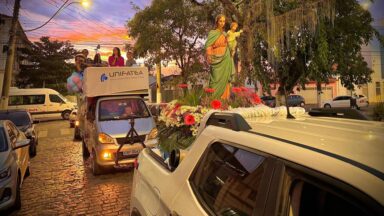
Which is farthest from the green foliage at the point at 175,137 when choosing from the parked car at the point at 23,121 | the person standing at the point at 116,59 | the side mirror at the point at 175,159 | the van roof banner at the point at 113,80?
the parked car at the point at 23,121

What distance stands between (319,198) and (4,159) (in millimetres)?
5481

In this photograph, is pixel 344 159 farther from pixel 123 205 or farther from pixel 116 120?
pixel 116 120

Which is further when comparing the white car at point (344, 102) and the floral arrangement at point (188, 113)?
the white car at point (344, 102)

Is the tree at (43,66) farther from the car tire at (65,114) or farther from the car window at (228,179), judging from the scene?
the car window at (228,179)

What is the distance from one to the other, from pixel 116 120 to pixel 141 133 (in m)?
0.80

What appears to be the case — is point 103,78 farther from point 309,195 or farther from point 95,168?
point 309,195

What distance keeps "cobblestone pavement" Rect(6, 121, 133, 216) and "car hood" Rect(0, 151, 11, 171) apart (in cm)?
89

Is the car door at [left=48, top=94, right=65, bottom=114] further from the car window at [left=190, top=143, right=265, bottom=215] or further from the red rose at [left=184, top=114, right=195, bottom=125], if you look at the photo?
the car window at [left=190, top=143, right=265, bottom=215]

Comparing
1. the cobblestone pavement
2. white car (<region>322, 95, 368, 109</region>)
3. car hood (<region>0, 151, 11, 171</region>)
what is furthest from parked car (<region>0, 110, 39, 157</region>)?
white car (<region>322, 95, 368, 109</region>)

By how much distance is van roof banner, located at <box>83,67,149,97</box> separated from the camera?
9328 millimetres

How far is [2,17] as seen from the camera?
3897 centimetres

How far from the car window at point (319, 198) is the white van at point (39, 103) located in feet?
85.8

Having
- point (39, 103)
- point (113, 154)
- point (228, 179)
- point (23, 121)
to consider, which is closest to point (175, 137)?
point (228, 179)

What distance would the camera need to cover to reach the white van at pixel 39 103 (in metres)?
26.0
